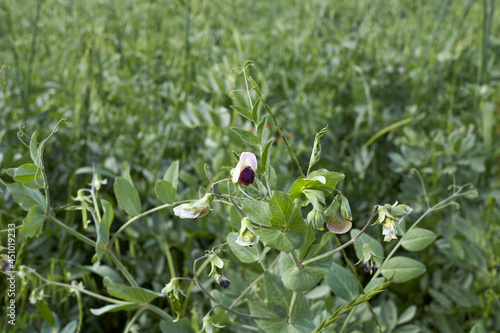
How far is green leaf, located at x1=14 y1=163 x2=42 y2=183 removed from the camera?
1.61ft

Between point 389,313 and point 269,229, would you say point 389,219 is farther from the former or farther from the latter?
point 389,313

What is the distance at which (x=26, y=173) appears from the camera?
50 centimetres

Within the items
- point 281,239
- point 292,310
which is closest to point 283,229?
point 281,239

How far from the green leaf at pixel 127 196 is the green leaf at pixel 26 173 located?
93 millimetres

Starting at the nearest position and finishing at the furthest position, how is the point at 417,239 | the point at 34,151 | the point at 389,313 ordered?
the point at 34,151 < the point at 417,239 < the point at 389,313

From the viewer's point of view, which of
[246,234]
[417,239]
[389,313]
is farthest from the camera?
[389,313]

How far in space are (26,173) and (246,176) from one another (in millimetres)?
265

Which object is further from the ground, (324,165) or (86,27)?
(86,27)

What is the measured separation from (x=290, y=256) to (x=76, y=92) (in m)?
1.09

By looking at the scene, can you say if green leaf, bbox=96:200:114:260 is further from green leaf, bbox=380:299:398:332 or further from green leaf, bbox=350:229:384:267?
green leaf, bbox=380:299:398:332

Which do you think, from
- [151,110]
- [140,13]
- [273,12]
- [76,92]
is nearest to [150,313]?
[151,110]

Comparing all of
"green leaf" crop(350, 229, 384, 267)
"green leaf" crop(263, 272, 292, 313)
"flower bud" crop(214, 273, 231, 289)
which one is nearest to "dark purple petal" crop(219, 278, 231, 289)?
"flower bud" crop(214, 273, 231, 289)

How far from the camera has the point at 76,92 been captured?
4.47ft

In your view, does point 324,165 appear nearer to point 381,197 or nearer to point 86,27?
point 381,197
